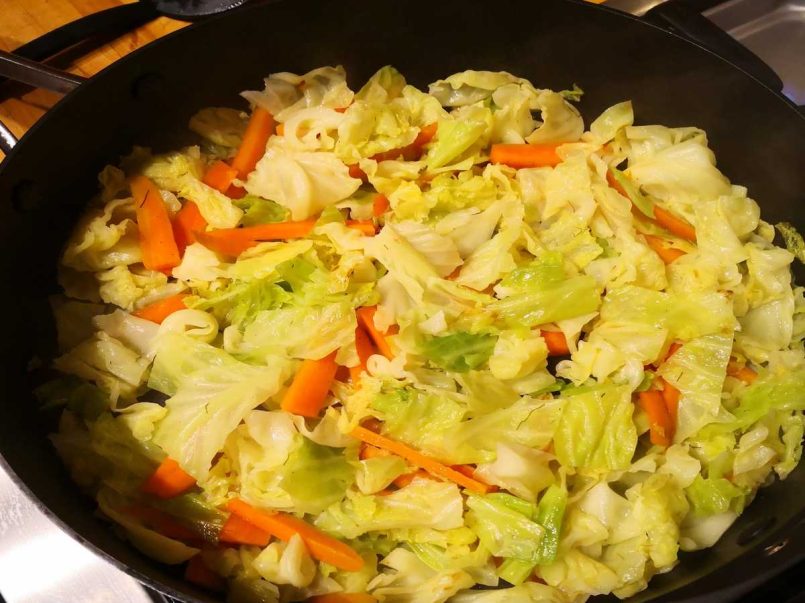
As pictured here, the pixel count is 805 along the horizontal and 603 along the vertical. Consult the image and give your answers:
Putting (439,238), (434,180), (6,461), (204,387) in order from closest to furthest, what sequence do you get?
(6,461) < (204,387) < (439,238) < (434,180)

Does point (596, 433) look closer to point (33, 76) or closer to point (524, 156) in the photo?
point (524, 156)

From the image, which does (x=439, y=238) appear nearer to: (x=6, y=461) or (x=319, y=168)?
(x=319, y=168)

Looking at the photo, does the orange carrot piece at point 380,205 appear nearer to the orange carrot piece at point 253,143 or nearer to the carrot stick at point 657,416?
the orange carrot piece at point 253,143

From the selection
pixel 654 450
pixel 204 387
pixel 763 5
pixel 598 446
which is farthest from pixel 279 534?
pixel 763 5

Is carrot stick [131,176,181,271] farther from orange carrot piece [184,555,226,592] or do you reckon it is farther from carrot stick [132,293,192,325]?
orange carrot piece [184,555,226,592]

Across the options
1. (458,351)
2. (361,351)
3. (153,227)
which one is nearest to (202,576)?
(361,351)

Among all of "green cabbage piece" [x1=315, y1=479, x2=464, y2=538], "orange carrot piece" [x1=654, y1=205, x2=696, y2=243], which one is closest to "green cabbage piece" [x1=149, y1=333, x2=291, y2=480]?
"green cabbage piece" [x1=315, y1=479, x2=464, y2=538]
